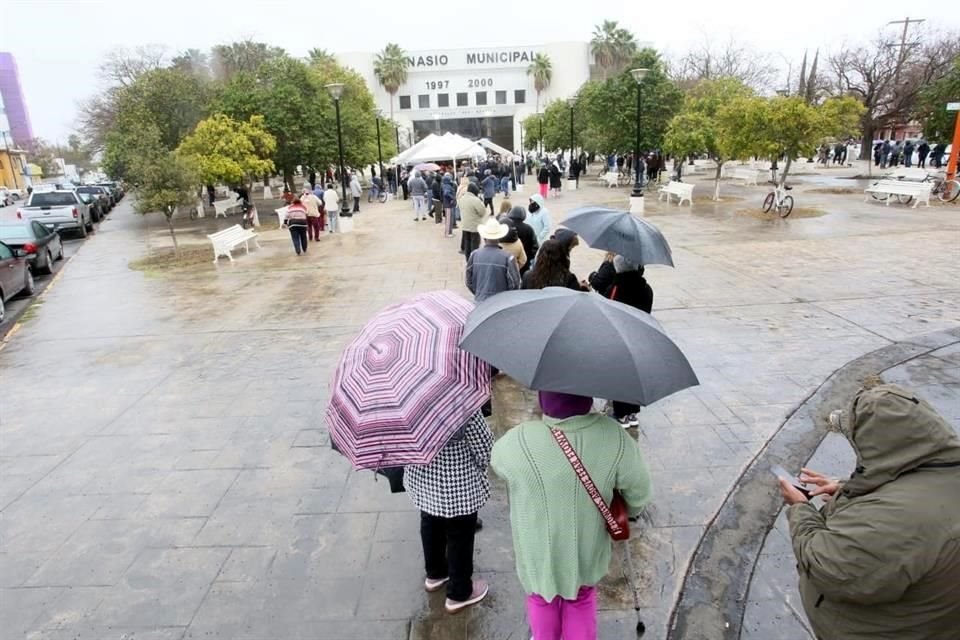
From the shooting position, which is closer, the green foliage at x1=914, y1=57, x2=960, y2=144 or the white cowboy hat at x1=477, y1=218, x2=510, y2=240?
the white cowboy hat at x1=477, y1=218, x2=510, y2=240

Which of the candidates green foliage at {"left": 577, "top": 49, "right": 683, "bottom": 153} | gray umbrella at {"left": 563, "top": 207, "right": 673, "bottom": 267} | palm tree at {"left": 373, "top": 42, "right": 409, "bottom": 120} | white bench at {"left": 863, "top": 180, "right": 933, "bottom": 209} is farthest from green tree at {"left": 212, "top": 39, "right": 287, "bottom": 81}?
gray umbrella at {"left": 563, "top": 207, "right": 673, "bottom": 267}

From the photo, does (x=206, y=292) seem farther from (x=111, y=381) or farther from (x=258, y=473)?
(x=258, y=473)

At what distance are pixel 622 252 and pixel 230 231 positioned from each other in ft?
39.4

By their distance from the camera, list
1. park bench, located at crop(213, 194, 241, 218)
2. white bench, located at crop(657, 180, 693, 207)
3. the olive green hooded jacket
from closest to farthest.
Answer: the olive green hooded jacket → white bench, located at crop(657, 180, 693, 207) → park bench, located at crop(213, 194, 241, 218)

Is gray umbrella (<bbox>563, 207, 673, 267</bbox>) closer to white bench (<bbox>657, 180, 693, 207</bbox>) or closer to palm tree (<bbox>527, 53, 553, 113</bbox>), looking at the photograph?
white bench (<bbox>657, 180, 693, 207</bbox>)

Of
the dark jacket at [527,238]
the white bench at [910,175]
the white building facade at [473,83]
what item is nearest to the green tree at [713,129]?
the white bench at [910,175]

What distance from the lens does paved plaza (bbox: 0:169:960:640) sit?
125 inches

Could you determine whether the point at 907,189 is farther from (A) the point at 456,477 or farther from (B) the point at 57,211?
(B) the point at 57,211

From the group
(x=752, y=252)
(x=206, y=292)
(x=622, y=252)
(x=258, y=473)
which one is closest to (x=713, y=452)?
→ (x=622, y=252)

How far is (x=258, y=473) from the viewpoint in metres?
4.58

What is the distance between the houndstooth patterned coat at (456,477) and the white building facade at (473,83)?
61896 millimetres

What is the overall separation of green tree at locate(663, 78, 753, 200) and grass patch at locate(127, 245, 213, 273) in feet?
46.6

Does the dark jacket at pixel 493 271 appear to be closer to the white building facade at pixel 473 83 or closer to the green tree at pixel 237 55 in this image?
the green tree at pixel 237 55

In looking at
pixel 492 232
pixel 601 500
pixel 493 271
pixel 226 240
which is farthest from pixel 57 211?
pixel 601 500
